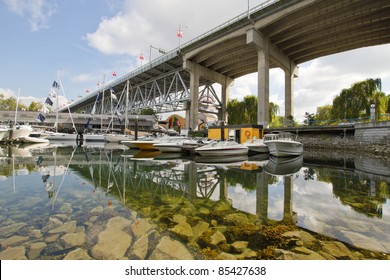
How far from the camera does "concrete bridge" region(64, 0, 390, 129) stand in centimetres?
2598

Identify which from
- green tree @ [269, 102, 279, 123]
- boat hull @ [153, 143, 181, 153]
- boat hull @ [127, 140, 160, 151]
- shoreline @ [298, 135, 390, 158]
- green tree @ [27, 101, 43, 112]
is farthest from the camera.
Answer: green tree @ [27, 101, 43, 112]

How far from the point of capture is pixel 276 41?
3375 cm

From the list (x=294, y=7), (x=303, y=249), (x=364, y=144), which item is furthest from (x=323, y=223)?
(x=294, y=7)

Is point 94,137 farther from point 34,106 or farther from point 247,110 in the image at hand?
point 34,106

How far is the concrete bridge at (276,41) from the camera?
85.3 feet

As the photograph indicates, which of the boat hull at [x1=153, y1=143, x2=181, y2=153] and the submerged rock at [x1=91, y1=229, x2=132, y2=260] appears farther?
the boat hull at [x1=153, y1=143, x2=181, y2=153]

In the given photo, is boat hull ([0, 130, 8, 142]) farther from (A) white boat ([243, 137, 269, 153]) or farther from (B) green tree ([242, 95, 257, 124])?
(B) green tree ([242, 95, 257, 124])

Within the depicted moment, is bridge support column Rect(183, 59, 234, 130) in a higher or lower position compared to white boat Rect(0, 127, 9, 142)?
higher

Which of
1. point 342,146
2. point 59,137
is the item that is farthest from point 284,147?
point 59,137

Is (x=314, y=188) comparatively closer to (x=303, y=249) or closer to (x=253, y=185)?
(x=253, y=185)

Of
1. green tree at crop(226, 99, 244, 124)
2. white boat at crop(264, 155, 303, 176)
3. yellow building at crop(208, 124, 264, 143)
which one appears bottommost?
white boat at crop(264, 155, 303, 176)

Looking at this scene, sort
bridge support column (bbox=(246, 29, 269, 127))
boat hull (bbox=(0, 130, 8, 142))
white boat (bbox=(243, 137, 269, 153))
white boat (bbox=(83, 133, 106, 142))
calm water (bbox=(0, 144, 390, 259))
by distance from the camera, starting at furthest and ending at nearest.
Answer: white boat (bbox=(83, 133, 106, 142)), bridge support column (bbox=(246, 29, 269, 127)), boat hull (bbox=(0, 130, 8, 142)), white boat (bbox=(243, 137, 269, 153)), calm water (bbox=(0, 144, 390, 259))

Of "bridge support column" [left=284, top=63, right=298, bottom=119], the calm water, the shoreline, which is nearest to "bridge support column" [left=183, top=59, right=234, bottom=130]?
"bridge support column" [left=284, top=63, right=298, bottom=119]

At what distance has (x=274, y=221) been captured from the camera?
4.54 meters
